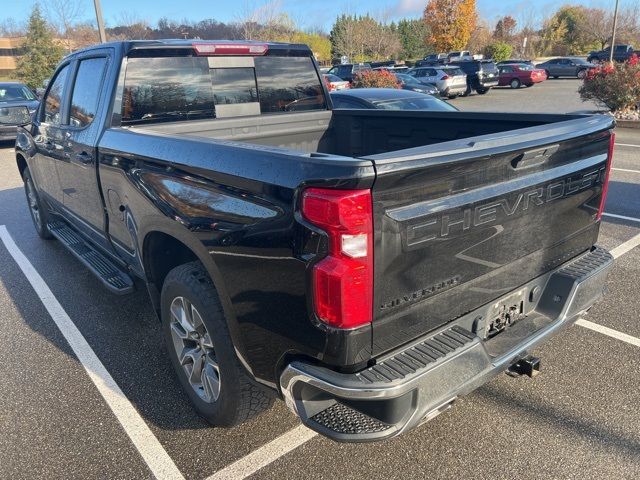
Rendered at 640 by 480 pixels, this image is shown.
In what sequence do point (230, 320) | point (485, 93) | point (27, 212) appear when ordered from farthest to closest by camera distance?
point (485, 93), point (27, 212), point (230, 320)

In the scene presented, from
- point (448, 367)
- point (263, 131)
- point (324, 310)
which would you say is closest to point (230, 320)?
point (324, 310)

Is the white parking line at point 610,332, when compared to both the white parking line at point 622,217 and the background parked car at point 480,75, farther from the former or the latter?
the background parked car at point 480,75

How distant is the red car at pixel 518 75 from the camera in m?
31.2

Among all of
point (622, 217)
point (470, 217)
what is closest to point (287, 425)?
point (470, 217)

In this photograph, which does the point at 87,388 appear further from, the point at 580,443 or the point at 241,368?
the point at 580,443

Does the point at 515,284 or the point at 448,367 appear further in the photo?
the point at 515,284

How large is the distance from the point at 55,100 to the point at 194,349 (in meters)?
3.12

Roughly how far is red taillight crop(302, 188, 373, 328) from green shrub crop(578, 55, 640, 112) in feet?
49.5

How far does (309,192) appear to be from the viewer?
1.93 metres

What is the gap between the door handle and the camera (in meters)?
3.76

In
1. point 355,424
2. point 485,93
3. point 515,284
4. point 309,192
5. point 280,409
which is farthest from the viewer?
point 485,93

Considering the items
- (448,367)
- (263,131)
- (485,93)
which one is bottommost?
(485,93)

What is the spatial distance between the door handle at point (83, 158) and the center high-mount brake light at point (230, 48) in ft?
3.56

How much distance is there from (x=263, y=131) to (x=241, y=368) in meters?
2.24
